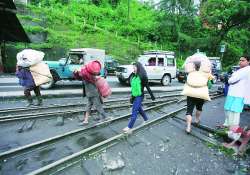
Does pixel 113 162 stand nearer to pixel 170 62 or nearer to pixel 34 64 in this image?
pixel 34 64

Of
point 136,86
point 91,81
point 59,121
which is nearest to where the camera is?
point 136,86

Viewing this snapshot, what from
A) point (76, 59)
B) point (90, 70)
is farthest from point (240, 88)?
point (76, 59)

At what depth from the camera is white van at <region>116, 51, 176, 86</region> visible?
17688 mm

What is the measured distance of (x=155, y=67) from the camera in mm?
18359

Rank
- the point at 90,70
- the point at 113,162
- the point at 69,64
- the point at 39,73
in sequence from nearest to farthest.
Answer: the point at 113,162
the point at 90,70
the point at 39,73
the point at 69,64

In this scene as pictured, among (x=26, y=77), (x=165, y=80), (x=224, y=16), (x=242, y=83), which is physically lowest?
(x=165, y=80)

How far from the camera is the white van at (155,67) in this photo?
58.0 ft

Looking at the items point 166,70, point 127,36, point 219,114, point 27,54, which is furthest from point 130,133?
point 127,36

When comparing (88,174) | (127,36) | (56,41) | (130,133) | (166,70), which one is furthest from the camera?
(127,36)

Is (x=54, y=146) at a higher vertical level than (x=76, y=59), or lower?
lower

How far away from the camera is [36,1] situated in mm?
45375

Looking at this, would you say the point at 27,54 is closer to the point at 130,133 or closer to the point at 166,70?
the point at 130,133

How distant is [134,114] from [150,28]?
36.3 meters

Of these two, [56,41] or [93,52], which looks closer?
[93,52]
